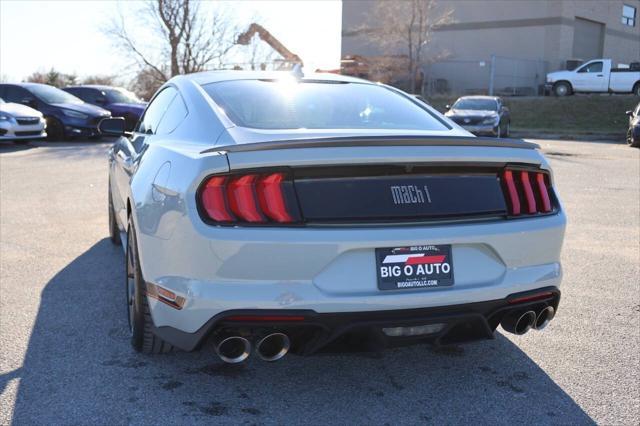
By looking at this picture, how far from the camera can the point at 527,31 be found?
122ft

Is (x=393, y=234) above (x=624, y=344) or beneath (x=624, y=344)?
above

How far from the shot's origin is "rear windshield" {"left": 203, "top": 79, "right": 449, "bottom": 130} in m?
3.51

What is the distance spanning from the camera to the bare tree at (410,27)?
116 ft

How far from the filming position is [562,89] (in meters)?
30.4

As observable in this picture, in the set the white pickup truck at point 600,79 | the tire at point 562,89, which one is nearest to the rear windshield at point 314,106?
the white pickup truck at point 600,79

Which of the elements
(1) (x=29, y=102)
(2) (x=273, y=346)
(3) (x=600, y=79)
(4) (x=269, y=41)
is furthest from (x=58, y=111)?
(3) (x=600, y=79)

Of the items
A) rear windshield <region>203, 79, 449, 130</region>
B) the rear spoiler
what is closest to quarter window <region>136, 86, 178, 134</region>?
rear windshield <region>203, 79, 449, 130</region>

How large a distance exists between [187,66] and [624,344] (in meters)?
28.9

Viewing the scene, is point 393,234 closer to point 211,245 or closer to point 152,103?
point 211,245

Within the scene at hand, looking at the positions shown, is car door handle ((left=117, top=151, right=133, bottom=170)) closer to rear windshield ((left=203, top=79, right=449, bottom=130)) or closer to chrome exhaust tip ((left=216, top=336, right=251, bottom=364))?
rear windshield ((left=203, top=79, right=449, bottom=130))

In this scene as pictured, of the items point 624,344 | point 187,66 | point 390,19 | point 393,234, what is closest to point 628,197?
point 624,344

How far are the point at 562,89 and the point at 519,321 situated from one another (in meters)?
29.7

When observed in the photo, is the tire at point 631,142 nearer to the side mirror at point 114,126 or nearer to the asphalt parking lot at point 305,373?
the asphalt parking lot at point 305,373

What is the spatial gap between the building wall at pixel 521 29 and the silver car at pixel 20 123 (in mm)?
26077
